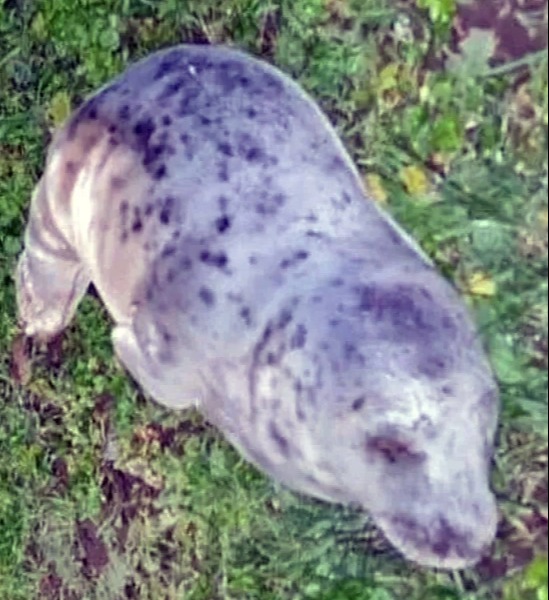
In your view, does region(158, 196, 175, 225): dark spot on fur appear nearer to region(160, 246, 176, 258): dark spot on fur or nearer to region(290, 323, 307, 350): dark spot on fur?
region(160, 246, 176, 258): dark spot on fur

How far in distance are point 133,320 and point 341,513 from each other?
40 centimetres

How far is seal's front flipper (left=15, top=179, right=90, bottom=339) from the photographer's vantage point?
8.06ft

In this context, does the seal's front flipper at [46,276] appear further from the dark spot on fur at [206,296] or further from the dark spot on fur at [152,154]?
the dark spot on fur at [206,296]

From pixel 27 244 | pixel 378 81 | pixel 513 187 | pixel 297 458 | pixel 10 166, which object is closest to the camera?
pixel 297 458

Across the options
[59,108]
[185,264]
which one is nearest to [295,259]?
[185,264]

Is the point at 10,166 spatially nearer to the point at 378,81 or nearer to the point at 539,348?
the point at 378,81

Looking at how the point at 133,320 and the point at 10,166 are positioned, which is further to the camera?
the point at 10,166

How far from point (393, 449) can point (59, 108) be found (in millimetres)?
1073

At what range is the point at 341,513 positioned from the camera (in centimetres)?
226

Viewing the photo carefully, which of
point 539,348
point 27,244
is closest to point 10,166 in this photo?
point 27,244

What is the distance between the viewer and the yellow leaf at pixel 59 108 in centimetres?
264

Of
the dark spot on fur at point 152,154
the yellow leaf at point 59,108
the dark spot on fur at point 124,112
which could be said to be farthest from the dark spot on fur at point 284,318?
the yellow leaf at point 59,108

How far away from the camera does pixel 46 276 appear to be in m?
2.57

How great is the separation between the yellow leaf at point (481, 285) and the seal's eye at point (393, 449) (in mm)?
295
